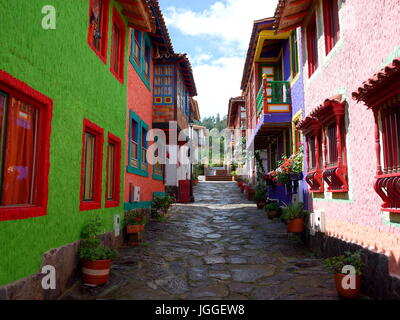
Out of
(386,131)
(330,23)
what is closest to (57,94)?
(386,131)

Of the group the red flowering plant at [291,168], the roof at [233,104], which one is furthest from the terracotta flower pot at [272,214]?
the roof at [233,104]

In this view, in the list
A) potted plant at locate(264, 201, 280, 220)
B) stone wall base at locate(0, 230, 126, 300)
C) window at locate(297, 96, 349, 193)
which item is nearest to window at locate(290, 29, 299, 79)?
window at locate(297, 96, 349, 193)

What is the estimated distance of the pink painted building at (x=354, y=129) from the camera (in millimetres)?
4453

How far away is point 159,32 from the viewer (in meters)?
11.5

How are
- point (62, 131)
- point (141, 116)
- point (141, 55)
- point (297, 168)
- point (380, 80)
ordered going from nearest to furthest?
point (380, 80) → point (62, 131) → point (297, 168) → point (141, 55) → point (141, 116)

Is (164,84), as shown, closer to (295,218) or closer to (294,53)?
(294,53)

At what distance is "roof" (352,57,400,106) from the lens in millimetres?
3885

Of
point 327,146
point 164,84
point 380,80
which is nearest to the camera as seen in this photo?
point 380,80

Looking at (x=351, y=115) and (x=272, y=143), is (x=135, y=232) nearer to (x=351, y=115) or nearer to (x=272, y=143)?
(x=351, y=115)

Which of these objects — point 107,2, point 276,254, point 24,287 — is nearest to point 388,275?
point 276,254

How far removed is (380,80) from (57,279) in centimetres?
509

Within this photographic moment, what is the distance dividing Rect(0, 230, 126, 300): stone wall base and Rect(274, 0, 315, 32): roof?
6785mm

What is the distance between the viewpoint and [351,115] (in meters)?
5.93
